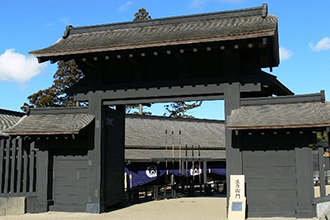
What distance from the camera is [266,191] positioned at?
11.2 m

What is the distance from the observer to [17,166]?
13.6 metres

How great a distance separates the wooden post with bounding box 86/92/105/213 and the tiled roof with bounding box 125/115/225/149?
11206 millimetres

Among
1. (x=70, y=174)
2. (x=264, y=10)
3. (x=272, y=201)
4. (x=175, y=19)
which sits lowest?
(x=272, y=201)

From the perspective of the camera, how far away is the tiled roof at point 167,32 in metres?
11.2

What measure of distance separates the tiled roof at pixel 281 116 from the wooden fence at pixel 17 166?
23.6 ft

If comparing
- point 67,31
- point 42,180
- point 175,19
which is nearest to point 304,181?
point 175,19

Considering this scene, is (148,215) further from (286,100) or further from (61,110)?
(286,100)

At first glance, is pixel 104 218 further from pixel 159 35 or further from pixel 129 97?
pixel 159 35

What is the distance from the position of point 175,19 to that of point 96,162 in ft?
18.9

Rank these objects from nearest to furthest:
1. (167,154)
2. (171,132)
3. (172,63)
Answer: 1. (172,63)
2. (167,154)
3. (171,132)

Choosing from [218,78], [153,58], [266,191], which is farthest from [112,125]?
[266,191]

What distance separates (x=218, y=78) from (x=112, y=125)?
456 centimetres

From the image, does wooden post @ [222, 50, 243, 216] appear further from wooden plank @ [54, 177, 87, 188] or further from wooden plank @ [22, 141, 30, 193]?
wooden plank @ [22, 141, 30, 193]

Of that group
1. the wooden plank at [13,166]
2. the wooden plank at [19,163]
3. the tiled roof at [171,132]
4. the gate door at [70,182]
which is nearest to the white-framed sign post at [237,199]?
the gate door at [70,182]
